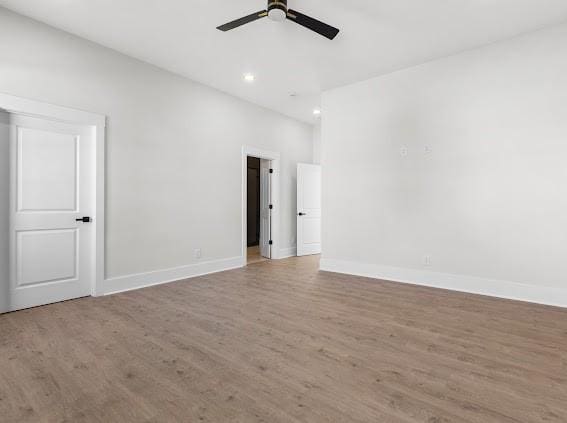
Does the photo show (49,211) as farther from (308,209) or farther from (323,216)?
(308,209)

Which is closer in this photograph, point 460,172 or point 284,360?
point 284,360

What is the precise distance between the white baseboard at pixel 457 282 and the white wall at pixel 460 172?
0.04 feet

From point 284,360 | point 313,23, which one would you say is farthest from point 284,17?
point 284,360

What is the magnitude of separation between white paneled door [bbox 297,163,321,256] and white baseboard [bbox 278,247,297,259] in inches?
6.1

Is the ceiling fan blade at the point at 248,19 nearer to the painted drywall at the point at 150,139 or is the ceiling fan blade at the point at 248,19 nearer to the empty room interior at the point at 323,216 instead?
the empty room interior at the point at 323,216

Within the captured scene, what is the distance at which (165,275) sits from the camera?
451cm

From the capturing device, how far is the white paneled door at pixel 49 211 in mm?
3266

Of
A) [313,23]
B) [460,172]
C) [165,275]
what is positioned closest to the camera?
[313,23]

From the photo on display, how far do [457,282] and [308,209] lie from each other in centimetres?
340

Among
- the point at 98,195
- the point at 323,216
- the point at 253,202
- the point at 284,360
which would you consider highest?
the point at 253,202

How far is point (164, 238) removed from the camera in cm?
452

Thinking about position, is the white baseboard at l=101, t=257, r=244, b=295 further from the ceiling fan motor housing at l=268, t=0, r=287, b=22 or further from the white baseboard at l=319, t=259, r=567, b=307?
the ceiling fan motor housing at l=268, t=0, r=287, b=22

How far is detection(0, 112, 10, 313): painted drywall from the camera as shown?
10.3 ft

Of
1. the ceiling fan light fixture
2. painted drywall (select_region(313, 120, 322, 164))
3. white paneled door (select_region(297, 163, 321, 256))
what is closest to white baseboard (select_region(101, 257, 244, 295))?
white paneled door (select_region(297, 163, 321, 256))
